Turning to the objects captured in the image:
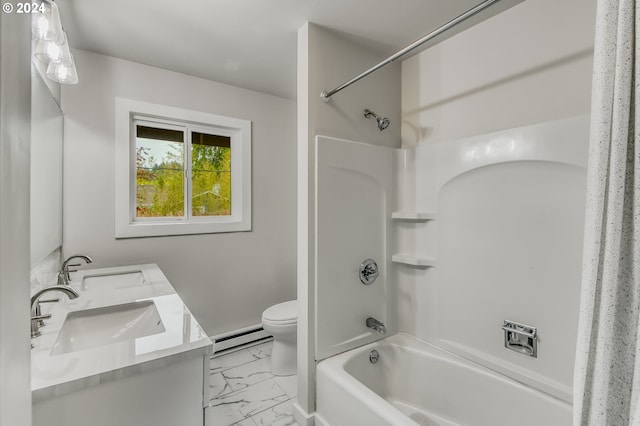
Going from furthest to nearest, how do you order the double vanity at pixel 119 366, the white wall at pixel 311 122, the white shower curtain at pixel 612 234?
1. the white wall at pixel 311 122
2. the double vanity at pixel 119 366
3. the white shower curtain at pixel 612 234

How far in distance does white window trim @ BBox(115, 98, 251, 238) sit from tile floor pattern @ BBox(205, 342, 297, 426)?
43.6 inches

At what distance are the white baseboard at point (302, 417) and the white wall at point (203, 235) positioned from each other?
1.09 m

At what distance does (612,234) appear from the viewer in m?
0.60

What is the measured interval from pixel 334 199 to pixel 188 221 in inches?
56.7

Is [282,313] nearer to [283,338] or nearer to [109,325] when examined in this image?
[283,338]

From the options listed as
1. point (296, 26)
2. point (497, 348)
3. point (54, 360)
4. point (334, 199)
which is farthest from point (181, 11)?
point (497, 348)

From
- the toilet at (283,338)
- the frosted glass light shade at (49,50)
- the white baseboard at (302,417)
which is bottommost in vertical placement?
the white baseboard at (302,417)

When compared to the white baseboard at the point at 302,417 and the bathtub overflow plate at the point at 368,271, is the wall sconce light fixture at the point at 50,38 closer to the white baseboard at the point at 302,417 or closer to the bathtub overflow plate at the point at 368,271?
the bathtub overflow plate at the point at 368,271

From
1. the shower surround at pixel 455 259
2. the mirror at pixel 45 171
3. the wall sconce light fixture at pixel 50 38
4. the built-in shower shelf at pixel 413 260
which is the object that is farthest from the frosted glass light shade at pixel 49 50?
the built-in shower shelf at pixel 413 260

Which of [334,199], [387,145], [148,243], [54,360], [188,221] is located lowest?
[54,360]

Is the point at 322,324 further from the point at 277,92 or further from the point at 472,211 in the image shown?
the point at 277,92

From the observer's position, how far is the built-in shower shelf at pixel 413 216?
1871 millimetres

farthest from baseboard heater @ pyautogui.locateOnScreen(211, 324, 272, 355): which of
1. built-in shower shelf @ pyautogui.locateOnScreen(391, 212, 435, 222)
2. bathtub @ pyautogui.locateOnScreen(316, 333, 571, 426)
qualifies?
built-in shower shelf @ pyautogui.locateOnScreen(391, 212, 435, 222)

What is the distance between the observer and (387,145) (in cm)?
203
